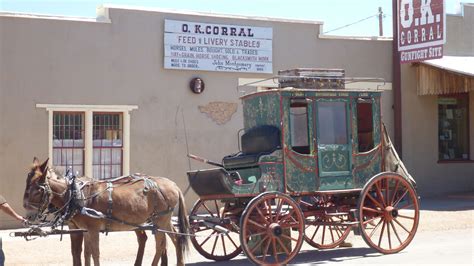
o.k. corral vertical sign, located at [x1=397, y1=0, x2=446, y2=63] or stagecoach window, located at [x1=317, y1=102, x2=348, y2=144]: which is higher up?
o.k. corral vertical sign, located at [x1=397, y1=0, x2=446, y2=63]

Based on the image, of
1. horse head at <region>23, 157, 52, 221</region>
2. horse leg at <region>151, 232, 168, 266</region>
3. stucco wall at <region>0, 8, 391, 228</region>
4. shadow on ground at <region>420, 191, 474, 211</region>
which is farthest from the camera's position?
shadow on ground at <region>420, 191, 474, 211</region>

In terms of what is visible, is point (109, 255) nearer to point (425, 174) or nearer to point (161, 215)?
point (161, 215)

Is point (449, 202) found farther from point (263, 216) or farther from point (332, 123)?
point (263, 216)

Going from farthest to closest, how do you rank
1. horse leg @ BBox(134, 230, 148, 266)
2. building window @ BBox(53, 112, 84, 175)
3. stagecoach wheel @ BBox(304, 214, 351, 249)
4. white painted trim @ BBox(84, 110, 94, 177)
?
white painted trim @ BBox(84, 110, 94, 177) → building window @ BBox(53, 112, 84, 175) → stagecoach wheel @ BBox(304, 214, 351, 249) → horse leg @ BBox(134, 230, 148, 266)

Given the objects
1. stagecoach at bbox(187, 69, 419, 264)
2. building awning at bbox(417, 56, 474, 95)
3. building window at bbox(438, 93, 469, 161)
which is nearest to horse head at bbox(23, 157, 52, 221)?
stagecoach at bbox(187, 69, 419, 264)

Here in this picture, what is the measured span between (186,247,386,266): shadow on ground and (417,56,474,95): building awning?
855 centimetres

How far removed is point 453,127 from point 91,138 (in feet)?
35.5

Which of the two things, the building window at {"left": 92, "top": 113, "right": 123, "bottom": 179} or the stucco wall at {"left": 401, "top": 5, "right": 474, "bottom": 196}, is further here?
the stucco wall at {"left": 401, "top": 5, "right": 474, "bottom": 196}

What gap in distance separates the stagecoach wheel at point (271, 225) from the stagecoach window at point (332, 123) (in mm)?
1227

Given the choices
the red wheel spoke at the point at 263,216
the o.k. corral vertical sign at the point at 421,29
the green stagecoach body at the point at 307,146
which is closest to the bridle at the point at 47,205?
the green stagecoach body at the point at 307,146

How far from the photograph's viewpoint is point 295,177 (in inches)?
434

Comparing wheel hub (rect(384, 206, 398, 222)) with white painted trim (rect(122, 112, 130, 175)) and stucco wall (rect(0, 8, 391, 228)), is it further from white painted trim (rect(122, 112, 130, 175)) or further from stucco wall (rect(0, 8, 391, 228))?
white painted trim (rect(122, 112, 130, 175))

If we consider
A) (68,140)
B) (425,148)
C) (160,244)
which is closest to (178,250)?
(160,244)

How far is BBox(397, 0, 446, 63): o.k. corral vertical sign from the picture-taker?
18.6 meters
